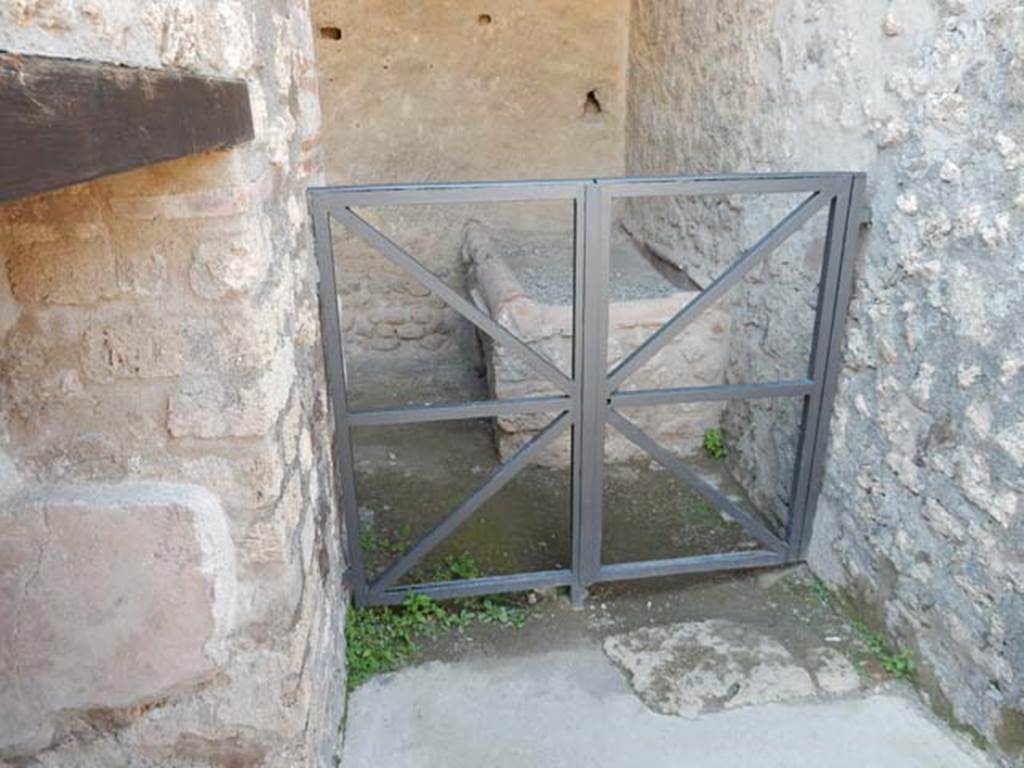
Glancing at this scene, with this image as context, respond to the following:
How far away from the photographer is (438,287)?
217 cm

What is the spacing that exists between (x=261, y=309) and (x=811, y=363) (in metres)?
1.86

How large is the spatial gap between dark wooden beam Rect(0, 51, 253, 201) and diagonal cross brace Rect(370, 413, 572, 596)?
147 cm

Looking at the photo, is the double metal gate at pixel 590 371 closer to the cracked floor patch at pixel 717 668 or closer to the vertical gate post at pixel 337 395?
the vertical gate post at pixel 337 395

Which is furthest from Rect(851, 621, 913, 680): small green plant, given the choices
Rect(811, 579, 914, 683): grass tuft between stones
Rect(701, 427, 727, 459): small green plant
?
Rect(701, 427, 727, 459): small green plant

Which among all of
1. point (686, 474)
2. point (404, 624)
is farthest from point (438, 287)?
point (404, 624)

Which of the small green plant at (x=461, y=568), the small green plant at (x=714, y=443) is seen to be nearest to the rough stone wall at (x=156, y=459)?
the small green plant at (x=461, y=568)

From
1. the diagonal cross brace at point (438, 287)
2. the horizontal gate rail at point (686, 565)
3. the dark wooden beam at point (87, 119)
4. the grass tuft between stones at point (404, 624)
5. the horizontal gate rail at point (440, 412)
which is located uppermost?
the dark wooden beam at point (87, 119)

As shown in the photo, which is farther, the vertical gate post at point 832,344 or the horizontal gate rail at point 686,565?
the horizontal gate rail at point 686,565

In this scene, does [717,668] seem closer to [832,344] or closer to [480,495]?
[480,495]

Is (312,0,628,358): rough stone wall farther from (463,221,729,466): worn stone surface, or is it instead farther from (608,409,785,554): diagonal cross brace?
(608,409,785,554): diagonal cross brace

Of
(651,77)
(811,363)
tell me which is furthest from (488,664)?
(651,77)

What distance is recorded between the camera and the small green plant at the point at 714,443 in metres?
3.75

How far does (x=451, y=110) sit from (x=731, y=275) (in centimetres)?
309

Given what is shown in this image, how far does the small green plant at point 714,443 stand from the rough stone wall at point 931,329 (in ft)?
3.13
